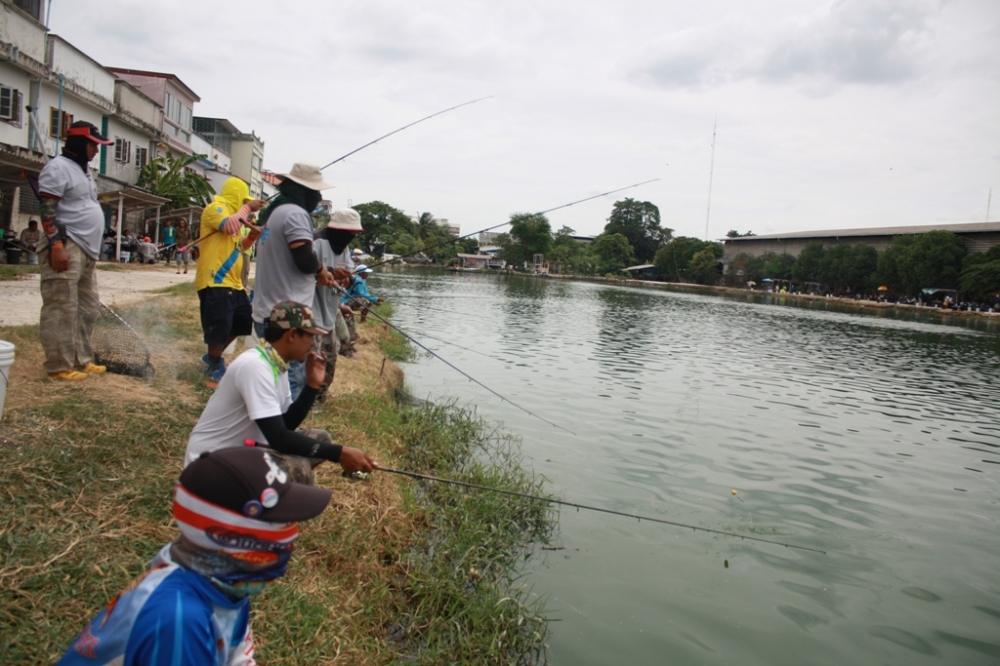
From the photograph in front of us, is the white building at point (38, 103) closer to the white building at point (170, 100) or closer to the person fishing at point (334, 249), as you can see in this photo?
the white building at point (170, 100)

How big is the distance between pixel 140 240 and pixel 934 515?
87.4 feet

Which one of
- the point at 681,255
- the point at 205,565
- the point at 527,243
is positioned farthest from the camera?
the point at 527,243

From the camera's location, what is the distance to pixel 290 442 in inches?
106

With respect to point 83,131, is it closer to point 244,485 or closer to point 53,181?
point 53,181

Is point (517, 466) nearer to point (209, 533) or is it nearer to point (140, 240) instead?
point (209, 533)

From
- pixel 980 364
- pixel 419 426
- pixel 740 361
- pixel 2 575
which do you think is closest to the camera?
pixel 2 575

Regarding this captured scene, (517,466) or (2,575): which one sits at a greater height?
(2,575)

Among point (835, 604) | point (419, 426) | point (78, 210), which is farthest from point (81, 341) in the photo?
point (835, 604)

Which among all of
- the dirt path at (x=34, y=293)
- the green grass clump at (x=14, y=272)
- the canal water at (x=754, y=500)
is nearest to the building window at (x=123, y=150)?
the dirt path at (x=34, y=293)

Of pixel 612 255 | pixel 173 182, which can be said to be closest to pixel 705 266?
pixel 612 255

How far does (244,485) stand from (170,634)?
15.7 inches

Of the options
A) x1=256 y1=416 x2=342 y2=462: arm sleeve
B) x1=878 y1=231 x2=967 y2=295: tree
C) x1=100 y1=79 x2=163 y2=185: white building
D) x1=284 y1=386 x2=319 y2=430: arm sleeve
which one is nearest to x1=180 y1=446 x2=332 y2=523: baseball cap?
x1=256 y1=416 x2=342 y2=462: arm sleeve

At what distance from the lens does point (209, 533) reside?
71.6 inches

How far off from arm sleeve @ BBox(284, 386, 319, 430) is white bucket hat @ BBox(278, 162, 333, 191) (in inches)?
92.1
